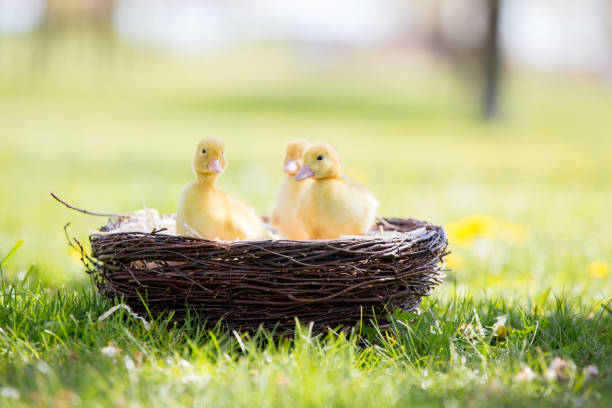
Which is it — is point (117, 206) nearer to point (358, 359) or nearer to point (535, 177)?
point (358, 359)

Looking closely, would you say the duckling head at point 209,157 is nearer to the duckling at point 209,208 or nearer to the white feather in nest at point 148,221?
the duckling at point 209,208

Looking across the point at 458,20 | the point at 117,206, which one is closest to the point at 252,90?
the point at 458,20

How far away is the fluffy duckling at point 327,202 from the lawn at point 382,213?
51cm

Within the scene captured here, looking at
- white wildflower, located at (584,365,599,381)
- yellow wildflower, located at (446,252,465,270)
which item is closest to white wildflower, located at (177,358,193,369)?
white wildflower, located at (584,365,599,381)

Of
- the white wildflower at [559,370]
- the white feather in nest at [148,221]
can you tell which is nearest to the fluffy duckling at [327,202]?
the white feather in nest at [148,221]

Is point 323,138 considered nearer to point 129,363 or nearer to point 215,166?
point 215,166

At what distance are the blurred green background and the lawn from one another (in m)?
0.05

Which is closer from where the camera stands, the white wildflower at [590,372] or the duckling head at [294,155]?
the white wildflower at [590,372]

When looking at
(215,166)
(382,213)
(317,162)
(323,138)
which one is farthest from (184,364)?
(323,138)

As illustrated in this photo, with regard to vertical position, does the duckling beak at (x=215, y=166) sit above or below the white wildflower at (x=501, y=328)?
above

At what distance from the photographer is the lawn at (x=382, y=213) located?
85.3 inches

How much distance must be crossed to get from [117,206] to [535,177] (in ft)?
21.8

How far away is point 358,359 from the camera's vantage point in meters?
2.53

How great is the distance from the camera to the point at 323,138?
14.3 metres
